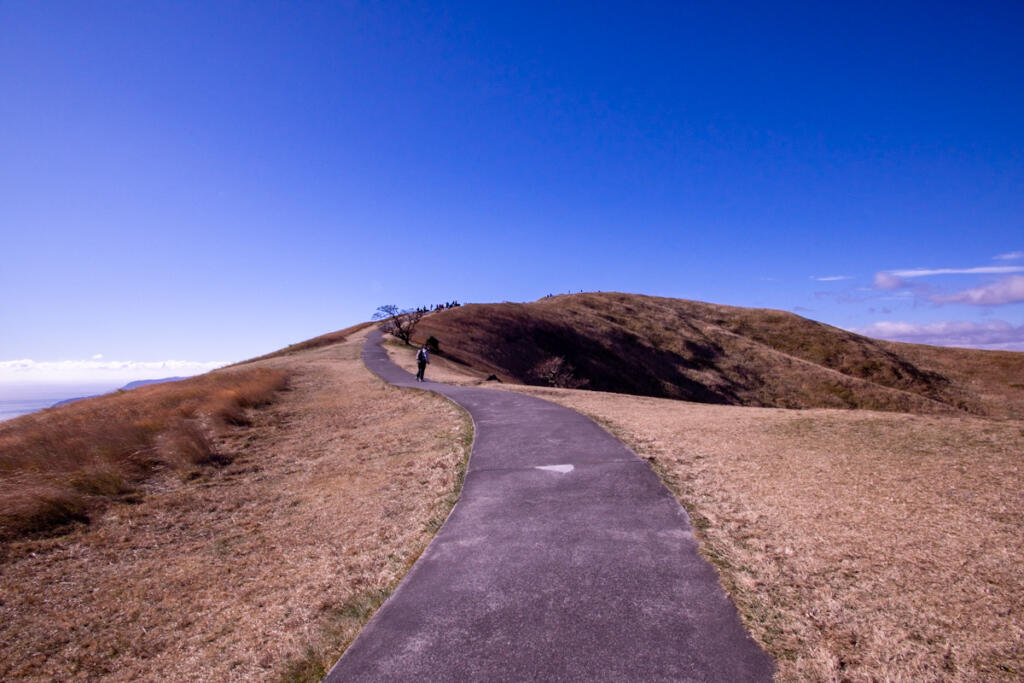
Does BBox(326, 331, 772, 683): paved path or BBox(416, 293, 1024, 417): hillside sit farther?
BBox(416, 293, 1024, 417): hillside

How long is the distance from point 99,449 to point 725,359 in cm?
5995

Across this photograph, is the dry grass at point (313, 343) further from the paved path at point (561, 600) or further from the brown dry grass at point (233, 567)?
the paved path at point (561, 600)

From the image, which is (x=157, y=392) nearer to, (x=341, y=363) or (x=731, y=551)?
(x=341, y=363)

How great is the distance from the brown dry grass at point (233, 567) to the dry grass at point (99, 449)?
1.78ft

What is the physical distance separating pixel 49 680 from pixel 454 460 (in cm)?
647

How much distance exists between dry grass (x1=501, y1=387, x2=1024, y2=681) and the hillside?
3087 centimetres

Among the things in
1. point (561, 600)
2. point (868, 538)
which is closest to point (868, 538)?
point (868, 538)

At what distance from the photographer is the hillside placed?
4875cm

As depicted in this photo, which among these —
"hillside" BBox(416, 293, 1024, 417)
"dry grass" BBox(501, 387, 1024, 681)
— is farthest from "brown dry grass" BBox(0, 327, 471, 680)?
"hillside" BBox(416, 293, 1024, 417)

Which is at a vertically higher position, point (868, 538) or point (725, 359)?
Result: point (725, 359)

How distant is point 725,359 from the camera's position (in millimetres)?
61250

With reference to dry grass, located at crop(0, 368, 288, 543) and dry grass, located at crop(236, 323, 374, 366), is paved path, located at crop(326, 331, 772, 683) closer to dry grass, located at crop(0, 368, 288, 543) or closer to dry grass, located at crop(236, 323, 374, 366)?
dry grass, located at crop(0, 368, 288, 543)

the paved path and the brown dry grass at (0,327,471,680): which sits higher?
the paved path

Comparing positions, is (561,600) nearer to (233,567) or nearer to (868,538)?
(868,538)
